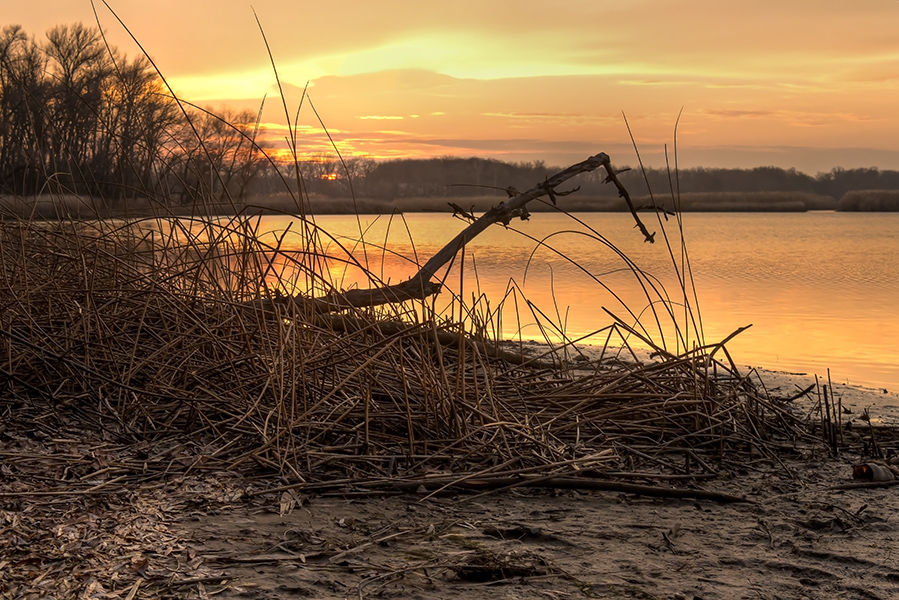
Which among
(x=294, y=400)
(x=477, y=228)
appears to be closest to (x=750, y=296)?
(x=477, y=228)

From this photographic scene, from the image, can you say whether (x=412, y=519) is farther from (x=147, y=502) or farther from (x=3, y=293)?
(x=3, y=293)

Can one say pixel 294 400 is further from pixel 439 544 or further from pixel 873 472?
pixel 873 472

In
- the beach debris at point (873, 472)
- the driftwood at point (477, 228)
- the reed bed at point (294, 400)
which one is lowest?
the beach debris at point (873, 472)

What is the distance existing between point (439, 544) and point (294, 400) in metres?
1.03

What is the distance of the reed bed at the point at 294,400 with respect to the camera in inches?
116

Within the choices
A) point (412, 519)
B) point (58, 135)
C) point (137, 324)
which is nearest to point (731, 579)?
point (412, 519)

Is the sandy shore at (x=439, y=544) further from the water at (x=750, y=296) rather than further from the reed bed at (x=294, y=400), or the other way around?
the water at (x=750, y=296)

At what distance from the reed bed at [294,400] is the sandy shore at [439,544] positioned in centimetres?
17

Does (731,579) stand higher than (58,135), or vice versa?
(58,135)

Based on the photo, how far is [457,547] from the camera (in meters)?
2.29

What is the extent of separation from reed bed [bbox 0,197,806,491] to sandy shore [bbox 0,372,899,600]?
17 centimetres

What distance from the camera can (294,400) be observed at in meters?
3.08

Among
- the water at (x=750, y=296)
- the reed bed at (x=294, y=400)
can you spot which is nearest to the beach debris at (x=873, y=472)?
the reed bed at (x=294, y=400)

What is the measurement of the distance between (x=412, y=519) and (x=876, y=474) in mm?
1885
